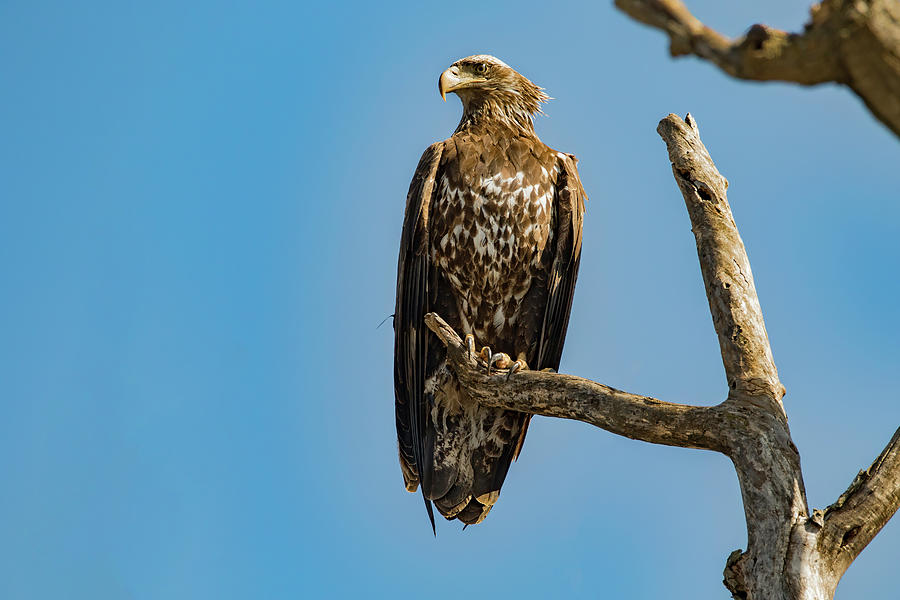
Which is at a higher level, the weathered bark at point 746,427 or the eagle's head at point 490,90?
the eagle's head at point 490,90

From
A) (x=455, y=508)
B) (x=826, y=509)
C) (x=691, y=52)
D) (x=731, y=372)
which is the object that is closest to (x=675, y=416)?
(x=731, y=372)

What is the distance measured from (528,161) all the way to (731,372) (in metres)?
2.64

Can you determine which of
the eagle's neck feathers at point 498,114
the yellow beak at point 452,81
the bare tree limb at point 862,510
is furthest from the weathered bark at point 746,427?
the yellow beak at point 452,81

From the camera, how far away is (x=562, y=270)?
673 cm

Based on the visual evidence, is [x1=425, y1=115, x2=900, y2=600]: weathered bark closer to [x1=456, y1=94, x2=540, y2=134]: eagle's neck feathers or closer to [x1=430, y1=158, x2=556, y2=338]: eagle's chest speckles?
[x1=430, y1=158, x2=556, y2=338]: eagle's chest speckles

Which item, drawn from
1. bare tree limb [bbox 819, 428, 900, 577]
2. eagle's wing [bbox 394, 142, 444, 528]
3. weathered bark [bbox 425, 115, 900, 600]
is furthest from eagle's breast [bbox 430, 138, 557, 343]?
bare tree limb [bbox 819, 428, 900, 577]

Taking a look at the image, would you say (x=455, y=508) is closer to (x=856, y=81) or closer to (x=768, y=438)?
(x=768, y=438)

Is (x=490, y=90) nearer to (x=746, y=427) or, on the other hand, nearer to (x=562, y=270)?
(x=562, y=270)

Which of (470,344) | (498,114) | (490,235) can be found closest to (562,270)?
(490,235)

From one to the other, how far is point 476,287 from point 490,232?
407 mm

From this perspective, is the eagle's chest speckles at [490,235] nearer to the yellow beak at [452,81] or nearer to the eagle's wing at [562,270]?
the eagle's wing at [562,270]

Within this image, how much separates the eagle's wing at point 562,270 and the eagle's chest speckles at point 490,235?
0.11 metres

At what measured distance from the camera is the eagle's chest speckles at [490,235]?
6551mm

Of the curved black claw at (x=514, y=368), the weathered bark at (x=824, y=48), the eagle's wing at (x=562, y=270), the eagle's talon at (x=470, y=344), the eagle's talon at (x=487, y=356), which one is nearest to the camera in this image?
the weathered bark at (x=824, y=48)
